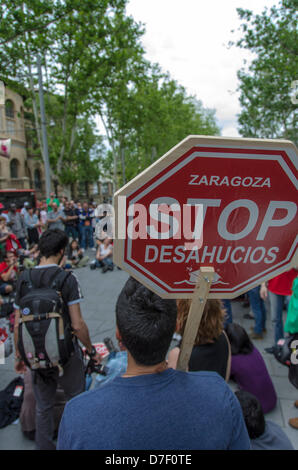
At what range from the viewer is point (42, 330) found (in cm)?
214

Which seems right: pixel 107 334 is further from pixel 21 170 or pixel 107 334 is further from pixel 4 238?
pixel 21 170

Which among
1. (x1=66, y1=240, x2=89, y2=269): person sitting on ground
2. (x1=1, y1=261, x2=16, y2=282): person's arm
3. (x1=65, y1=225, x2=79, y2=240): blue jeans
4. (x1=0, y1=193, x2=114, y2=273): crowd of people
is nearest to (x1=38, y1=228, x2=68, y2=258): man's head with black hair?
(x1=1, y1=261, x2=16, y2=282): person's arm

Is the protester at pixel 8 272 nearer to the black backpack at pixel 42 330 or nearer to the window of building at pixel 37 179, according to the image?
the black backpack at pixel 42 330

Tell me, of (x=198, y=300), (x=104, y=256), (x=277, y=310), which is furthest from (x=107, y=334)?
(x=104, y=256)

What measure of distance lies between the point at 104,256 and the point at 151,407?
8589mm

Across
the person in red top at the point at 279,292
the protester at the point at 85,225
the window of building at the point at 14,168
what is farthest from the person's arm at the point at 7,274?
the window of building at the point at 14,168

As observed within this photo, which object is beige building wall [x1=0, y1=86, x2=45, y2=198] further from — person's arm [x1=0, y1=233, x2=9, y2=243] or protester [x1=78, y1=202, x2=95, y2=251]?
person's arm [x1=0, y1=233, x2=9, y2=243]

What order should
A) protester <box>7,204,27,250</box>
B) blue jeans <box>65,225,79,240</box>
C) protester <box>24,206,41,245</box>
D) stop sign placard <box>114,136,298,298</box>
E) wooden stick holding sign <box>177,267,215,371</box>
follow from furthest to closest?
1. blue jeans <box>65,225,79,240</box>
2. protester <box>24,206,41,245</box>
3. protester <box>7,204,27,250</box>
4. wooden stick holding sign <box>177,267,215,371</box>
5. stop sign placard <box>114,136,298,298</box>

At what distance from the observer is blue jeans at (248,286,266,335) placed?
4.35 m

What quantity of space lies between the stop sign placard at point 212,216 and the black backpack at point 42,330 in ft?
4.59

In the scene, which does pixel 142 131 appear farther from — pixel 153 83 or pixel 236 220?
pixel 236 220

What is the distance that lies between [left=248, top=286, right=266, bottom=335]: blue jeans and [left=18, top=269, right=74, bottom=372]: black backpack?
2.95m

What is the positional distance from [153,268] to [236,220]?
0.29 meters
